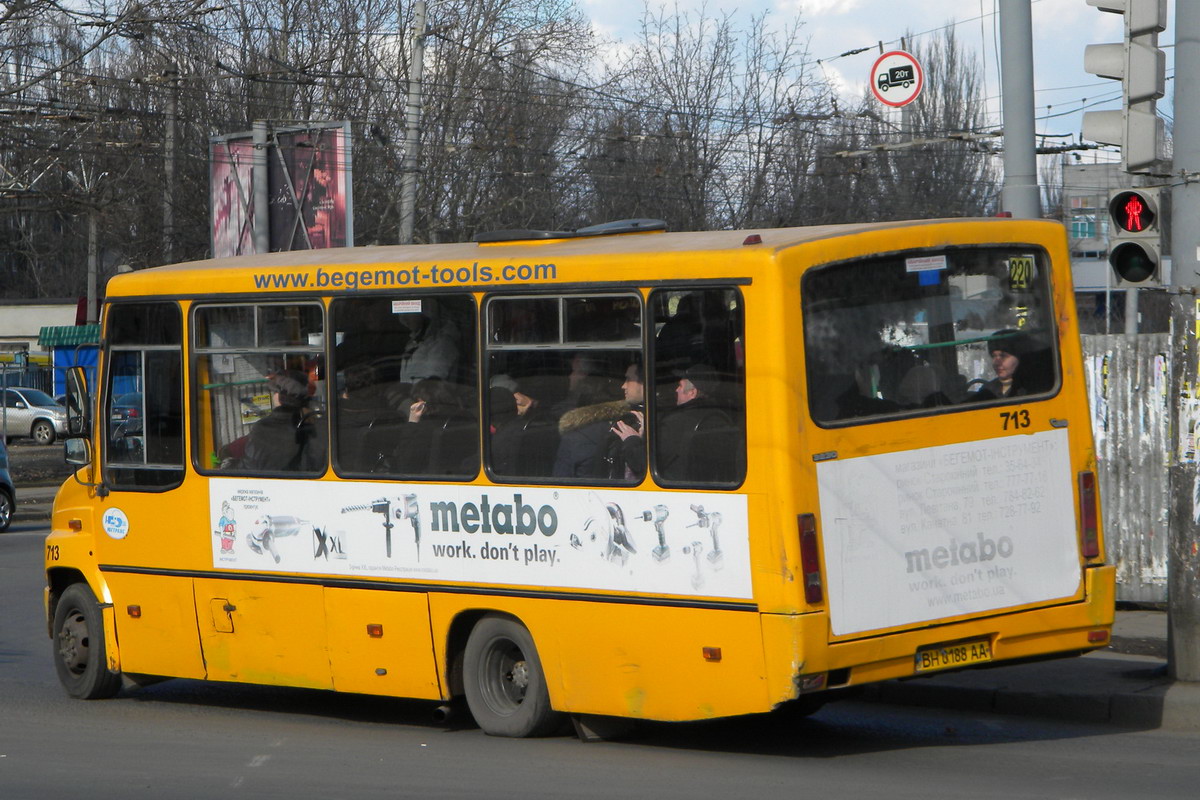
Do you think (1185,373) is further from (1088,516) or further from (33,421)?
(33,421)

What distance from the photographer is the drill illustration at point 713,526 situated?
23.3 ft

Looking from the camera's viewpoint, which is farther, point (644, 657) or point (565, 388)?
point (565, 388)

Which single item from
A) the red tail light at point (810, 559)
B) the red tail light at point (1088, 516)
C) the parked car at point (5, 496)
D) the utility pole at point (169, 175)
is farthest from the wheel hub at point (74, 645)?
the utility pole at point (169, 175)

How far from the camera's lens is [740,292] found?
7.09 m

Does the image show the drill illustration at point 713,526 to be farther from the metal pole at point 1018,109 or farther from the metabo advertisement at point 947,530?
the metal pole at point 1018,109

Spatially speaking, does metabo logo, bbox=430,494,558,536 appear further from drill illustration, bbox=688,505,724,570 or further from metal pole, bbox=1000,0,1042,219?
metal pole, bbox=1000,0,1042,219

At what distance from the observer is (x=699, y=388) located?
7.28 m

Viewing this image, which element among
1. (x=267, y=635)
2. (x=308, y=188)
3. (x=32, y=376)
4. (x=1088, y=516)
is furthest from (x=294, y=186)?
(x=32, y=376)

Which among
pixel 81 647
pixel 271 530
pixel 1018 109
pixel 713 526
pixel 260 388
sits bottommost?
pixel 81 647

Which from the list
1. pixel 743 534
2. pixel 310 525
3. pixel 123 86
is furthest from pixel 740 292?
pixel 123 86

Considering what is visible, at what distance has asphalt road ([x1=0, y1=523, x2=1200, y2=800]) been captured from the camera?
687 cm

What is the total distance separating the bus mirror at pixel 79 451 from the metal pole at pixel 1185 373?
6.48 m

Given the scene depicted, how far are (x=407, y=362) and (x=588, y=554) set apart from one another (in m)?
1.60

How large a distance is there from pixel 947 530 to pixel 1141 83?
131 inches
